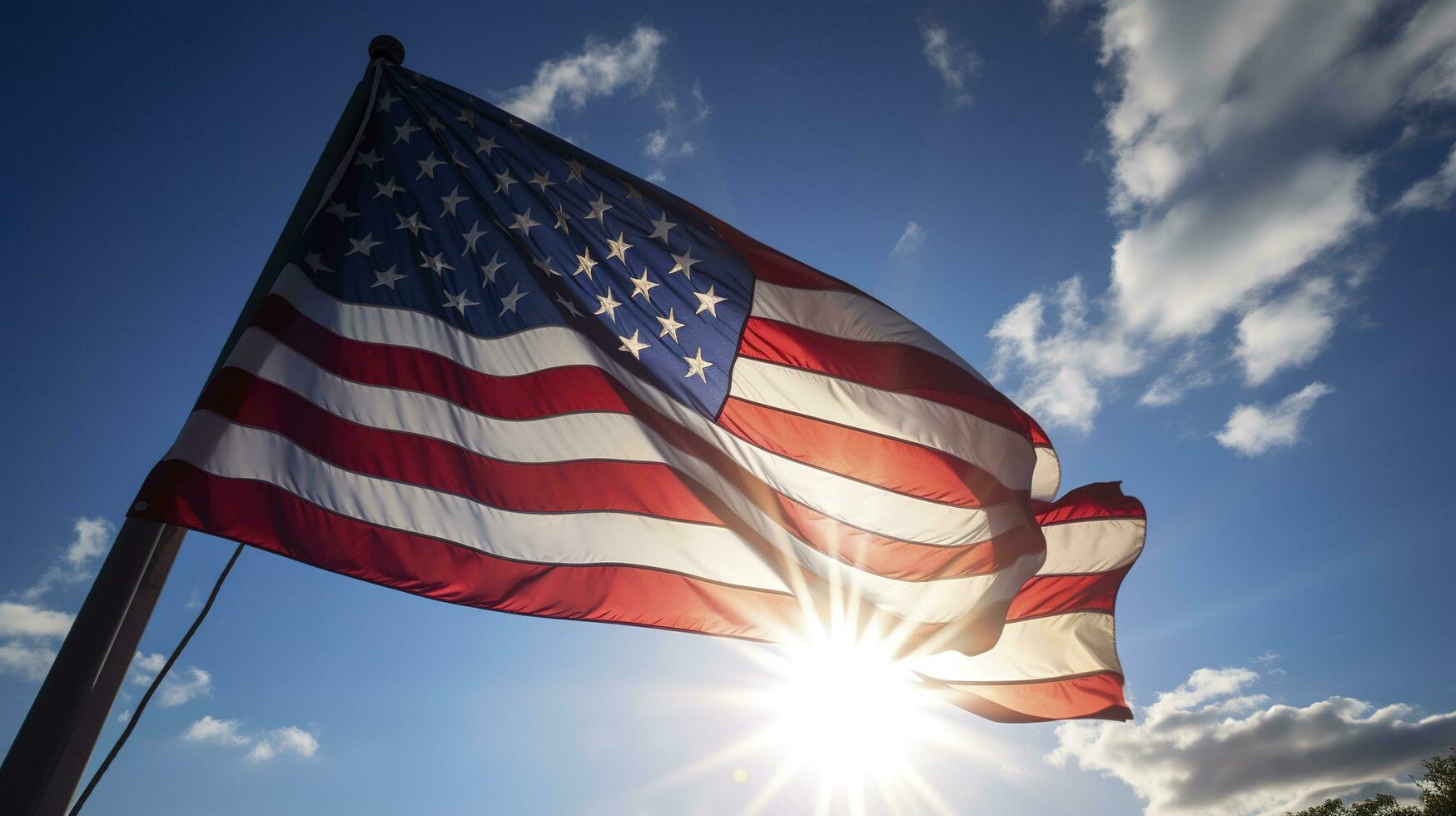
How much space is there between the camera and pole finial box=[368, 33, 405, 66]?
17.8ft

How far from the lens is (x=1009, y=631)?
6508 millimetres

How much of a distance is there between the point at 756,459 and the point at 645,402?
82 cm

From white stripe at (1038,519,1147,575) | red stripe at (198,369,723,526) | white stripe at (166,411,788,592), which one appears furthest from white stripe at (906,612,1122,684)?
red stripe at (198,369,723,526)

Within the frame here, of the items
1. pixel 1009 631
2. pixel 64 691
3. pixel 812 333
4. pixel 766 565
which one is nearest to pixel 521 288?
pixel 812 333

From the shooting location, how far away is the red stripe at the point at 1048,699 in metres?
6.29

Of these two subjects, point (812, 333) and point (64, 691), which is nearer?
point (64, 691)

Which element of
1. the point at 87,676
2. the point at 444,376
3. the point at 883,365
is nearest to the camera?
the point at 87,676

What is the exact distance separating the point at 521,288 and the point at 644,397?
1058 millimetres

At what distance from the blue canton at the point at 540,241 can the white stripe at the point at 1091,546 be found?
3.06 m

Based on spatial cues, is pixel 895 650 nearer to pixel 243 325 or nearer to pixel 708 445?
pixel 708 445

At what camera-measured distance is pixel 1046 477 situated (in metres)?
6.66

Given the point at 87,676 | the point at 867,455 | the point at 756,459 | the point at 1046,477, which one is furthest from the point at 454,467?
the point at 1046,477

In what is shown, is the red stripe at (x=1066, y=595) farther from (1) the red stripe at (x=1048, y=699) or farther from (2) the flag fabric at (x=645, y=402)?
(2) the flag fabric at (x=645, y=402)

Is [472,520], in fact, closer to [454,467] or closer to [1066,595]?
[454,467]
